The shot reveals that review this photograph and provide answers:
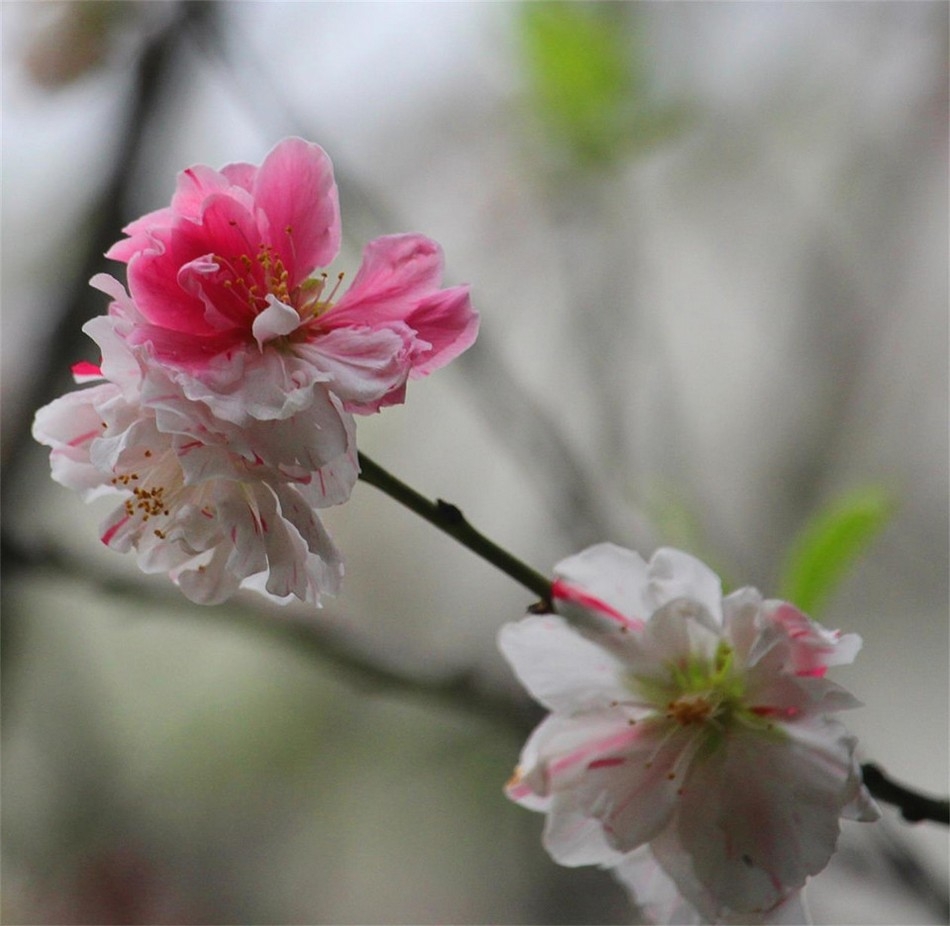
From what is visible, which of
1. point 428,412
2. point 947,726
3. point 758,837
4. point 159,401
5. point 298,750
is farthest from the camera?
point 428,412

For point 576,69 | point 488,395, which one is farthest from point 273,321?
point 576,69

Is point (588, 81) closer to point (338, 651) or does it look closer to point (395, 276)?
point (338, 651)

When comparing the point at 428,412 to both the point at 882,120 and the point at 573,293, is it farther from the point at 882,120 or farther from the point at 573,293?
the point at 882,120

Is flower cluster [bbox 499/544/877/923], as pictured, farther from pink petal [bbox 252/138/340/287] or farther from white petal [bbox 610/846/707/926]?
pink petal [bbox 252/138/340/287]

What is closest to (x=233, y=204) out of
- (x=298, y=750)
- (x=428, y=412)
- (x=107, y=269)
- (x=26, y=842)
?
(x=107, y=269)

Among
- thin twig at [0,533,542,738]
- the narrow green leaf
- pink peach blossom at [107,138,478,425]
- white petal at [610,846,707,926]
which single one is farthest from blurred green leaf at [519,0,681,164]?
white petal at [610,846,707,926]

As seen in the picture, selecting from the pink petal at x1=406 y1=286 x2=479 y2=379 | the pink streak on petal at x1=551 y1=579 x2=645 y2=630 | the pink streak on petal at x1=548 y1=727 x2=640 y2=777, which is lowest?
the pink streak on petal at x1=548 y1=727 x2=640 y2=777

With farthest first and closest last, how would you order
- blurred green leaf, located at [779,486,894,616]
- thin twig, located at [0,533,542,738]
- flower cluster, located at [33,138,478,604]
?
thin twig, located at [0,533,542,738] < blurred green leaf, located at [779,486,894,616] < flower cluster, located at [33,138,478,604]
